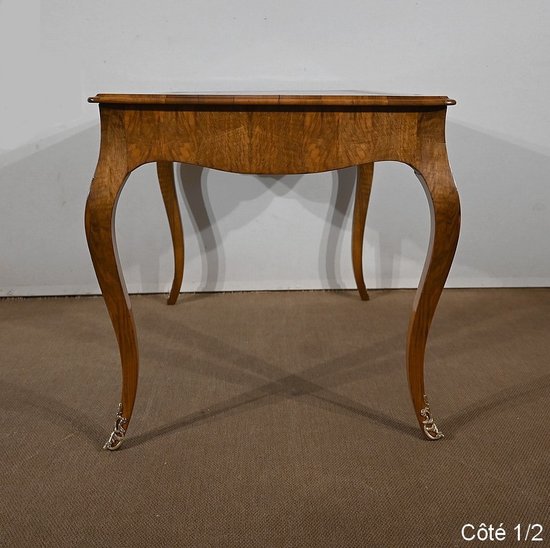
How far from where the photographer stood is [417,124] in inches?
44.3

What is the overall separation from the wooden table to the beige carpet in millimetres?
343

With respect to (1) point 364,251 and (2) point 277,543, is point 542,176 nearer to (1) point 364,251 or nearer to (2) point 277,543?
(1) point 364,251

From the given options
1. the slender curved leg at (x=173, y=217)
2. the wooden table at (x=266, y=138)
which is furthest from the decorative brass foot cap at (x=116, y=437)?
the slender curved leg at (x=173, y=217)

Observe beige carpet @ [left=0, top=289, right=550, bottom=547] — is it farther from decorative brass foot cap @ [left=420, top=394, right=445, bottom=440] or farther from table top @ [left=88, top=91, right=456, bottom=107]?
table top @ [left=88, top=91, right=456, bottom=107]

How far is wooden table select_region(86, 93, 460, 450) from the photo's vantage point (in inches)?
43.3

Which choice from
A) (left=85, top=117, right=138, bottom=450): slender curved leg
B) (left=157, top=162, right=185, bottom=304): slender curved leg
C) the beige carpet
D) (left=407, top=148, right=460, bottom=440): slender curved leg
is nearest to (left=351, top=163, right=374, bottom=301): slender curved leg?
the beige carpet

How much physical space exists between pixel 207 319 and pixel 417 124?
916 millimetres

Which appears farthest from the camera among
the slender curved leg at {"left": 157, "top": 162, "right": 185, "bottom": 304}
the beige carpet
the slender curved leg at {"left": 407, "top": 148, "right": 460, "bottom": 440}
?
the slender curved leg at {"left": 157, "top": 162, "right": 185, "bottom": 304}

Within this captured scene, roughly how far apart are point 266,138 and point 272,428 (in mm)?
527

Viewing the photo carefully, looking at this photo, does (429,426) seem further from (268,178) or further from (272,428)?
(268,178)

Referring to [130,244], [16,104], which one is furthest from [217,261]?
[16,104]

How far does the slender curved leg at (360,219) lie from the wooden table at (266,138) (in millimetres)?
768

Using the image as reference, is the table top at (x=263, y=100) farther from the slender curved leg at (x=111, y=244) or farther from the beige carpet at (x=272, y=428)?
the beige carpet at (x=272, y=428)

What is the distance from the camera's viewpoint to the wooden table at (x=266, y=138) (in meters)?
1.10
